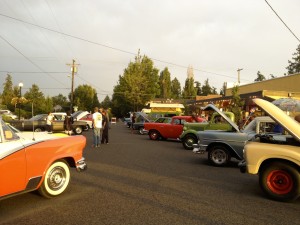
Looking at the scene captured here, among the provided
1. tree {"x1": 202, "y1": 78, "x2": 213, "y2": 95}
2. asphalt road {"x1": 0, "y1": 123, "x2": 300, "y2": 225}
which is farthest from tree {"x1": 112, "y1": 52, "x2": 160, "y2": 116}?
tree {"x1": 202, "y1": 78, "x2": 213, "y2": 95}

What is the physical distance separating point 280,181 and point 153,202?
8.55 ft

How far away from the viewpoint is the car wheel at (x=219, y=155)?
1032 cm

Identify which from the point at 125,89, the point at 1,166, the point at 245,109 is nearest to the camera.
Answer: the point at 1,166

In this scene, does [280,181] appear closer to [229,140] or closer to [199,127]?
[229,140]

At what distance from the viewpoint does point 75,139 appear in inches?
265

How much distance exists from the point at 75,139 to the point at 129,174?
2.26 meters

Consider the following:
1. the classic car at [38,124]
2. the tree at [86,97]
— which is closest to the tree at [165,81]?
the tree at [86,97]

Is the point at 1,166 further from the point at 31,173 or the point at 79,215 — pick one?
the point at 79,215

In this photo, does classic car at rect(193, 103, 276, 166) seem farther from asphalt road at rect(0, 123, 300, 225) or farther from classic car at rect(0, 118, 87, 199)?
classic car at rect(0, 118, 87, 199)

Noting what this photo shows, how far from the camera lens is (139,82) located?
56469 millimetres

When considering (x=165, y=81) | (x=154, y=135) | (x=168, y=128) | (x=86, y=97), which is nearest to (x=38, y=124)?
(x=154, y=135)

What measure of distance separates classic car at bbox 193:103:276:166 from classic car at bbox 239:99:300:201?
2982mm

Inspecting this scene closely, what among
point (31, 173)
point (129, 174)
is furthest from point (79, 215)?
point (129, 174)

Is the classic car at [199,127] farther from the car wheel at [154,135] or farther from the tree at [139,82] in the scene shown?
the tree at [139,82]
